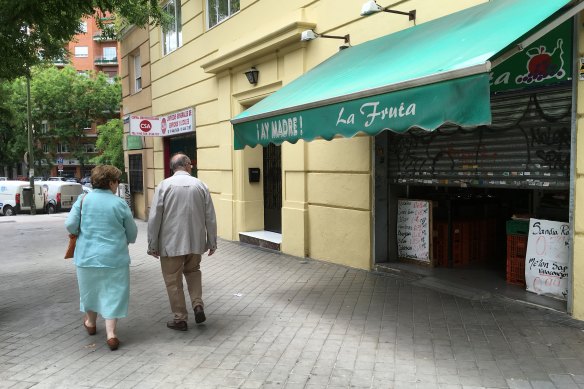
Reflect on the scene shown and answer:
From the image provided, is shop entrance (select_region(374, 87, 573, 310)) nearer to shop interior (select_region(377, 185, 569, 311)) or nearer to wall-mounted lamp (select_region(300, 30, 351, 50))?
shop interior (select_region(377, 185, 569, 311))

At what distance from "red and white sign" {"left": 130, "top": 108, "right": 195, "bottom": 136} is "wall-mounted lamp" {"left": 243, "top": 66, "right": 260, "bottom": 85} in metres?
3.05

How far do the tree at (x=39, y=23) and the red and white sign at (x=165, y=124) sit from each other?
11.0 ft

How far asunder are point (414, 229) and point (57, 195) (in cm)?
2306

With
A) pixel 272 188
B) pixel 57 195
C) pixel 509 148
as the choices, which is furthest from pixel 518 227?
pixel 57 195

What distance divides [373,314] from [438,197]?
2.64 m

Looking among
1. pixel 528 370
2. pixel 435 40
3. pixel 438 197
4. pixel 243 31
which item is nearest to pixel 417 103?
pixel 435 40

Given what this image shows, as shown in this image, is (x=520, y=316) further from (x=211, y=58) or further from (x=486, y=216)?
(x=211, y=58)

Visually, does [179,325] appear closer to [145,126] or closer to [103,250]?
[103,250]

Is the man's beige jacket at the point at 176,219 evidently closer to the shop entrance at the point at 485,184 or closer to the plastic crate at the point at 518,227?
the shop entrance at the point at 485,184

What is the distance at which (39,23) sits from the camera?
5898 millimetres

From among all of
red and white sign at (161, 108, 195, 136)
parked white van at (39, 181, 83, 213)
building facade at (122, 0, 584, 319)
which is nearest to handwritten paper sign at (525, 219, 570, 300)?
building facade at (122, 0, 584, 319)

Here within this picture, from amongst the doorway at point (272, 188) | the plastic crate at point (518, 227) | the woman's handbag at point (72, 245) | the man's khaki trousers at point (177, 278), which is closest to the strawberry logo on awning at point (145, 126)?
the doorway at point (272, 188)

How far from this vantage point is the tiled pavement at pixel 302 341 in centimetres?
361

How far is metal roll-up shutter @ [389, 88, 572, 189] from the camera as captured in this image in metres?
4.70
